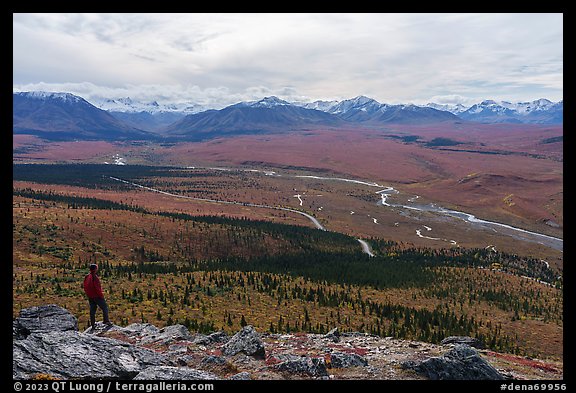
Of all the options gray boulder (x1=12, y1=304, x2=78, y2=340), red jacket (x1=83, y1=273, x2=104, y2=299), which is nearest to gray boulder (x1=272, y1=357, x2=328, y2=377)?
red jacket (x1=83, y1=273, x2=104, y2=299)

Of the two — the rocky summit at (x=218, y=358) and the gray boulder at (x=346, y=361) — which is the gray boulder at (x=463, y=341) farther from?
the gray boulder at (x=346, y=361)

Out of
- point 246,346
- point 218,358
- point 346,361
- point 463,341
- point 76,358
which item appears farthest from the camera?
point 463,341

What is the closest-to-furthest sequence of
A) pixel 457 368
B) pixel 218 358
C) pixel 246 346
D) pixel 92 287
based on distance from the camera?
pixel 457 368 → pixel 218 358 → pixel 246 346 → pixel 92 287

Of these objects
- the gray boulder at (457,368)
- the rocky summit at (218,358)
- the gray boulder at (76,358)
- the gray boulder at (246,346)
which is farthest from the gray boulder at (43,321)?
the gray boulder at (457,368)

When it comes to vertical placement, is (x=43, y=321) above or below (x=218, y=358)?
above

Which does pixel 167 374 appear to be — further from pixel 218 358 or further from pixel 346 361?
pixel 346 361

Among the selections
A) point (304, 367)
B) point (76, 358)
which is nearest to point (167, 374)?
point (76, 358)

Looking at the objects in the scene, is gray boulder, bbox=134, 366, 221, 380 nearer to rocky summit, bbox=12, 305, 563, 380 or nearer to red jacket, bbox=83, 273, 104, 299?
rocky summit, bbox=12, 305, 563, 380
